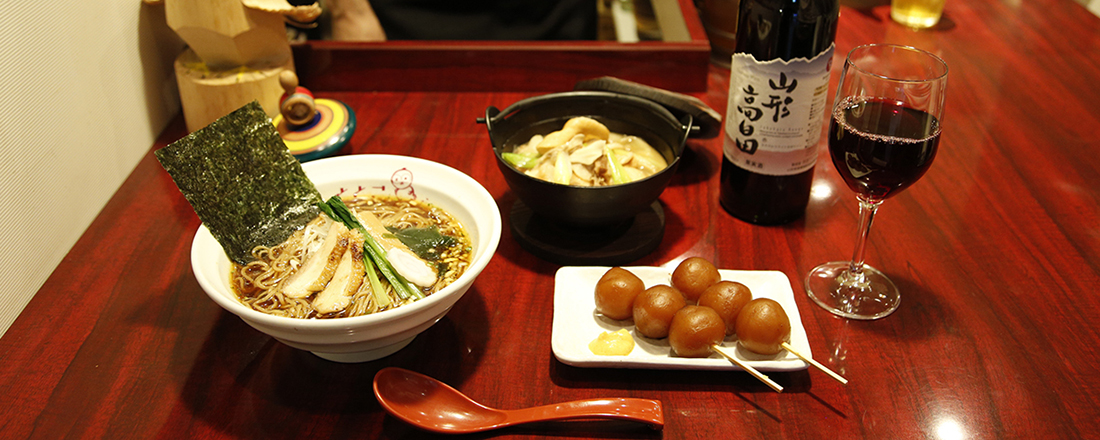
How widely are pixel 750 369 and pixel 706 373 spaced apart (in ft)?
0.27

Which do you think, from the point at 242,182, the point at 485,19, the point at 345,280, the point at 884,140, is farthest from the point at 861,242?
the point at 485,19

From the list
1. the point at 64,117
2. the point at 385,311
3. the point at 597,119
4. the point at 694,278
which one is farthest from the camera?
the point at 597,119

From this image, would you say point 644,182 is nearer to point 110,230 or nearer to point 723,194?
point 723,194

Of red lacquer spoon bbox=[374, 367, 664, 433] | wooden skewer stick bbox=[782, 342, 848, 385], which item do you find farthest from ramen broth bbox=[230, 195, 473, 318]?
wooden skewer stick bbox=[782, 342, 848, 385]

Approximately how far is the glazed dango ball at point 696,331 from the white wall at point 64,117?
1.01 m

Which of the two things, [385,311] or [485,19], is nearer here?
[385,311]

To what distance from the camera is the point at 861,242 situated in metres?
1.10

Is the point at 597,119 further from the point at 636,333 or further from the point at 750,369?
the point at 750,369

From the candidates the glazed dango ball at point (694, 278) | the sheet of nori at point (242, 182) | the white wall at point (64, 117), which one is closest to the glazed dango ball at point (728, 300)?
the glazed dango ball at point (694, 278)

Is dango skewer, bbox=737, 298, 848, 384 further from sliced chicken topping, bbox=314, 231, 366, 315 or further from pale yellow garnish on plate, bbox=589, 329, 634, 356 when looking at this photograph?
sliced chicken topping, bbox=314, 231, 366, 315

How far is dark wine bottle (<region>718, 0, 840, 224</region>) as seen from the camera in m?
1.08

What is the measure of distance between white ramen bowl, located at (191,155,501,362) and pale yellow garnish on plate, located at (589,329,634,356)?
0.66ft

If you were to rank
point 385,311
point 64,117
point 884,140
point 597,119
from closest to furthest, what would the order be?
point 385,311 < point 884,140 < point 64,117 < point 597,119

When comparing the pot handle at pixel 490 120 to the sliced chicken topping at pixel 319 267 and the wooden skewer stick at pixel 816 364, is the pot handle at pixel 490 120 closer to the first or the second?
the sliced chicken topping at pixel 319 267
